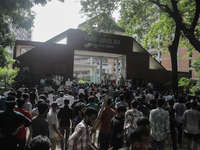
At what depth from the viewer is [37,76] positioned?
70.4 ft

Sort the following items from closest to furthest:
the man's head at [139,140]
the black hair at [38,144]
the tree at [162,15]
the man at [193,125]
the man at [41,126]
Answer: the black hair at [38,144]
the man's head at [139,140]
the man at [41,126]
the man at [193,125]
the tree at [162,15]

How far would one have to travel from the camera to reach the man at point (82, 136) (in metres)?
2.41

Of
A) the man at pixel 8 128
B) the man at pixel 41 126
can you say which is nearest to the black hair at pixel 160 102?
the man at pixel 41 126

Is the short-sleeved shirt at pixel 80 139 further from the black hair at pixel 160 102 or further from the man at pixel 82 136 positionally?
the black hair at pixel 160 102

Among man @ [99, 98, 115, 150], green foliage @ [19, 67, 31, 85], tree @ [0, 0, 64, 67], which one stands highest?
A: tree @ [0, 0, 64, 67]

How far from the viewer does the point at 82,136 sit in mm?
2506

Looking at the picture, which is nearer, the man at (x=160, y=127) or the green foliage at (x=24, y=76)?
the man at (x=160, y=127)

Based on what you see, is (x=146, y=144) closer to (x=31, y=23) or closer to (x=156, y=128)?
(x=156, y=128)

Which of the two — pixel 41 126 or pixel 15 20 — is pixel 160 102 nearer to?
pixel 41 126

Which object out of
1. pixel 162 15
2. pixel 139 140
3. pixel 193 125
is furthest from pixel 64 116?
pixel 162 15

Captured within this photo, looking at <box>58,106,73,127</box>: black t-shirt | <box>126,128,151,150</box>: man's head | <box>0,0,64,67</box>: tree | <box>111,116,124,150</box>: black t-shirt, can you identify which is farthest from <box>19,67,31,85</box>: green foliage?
<box>126,128,151,150</box>: man's head

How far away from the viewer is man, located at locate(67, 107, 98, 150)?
2.41 m

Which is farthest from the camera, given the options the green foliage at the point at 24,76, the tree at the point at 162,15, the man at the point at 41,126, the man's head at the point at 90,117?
the green foliage at the point at 24,76

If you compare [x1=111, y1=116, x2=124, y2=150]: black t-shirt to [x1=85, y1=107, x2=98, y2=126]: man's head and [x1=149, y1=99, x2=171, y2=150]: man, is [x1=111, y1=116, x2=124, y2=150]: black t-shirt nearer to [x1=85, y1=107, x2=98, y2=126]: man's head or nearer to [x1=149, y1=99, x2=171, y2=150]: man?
[x1=149, y1=99, x2=171, y2=150]: man
